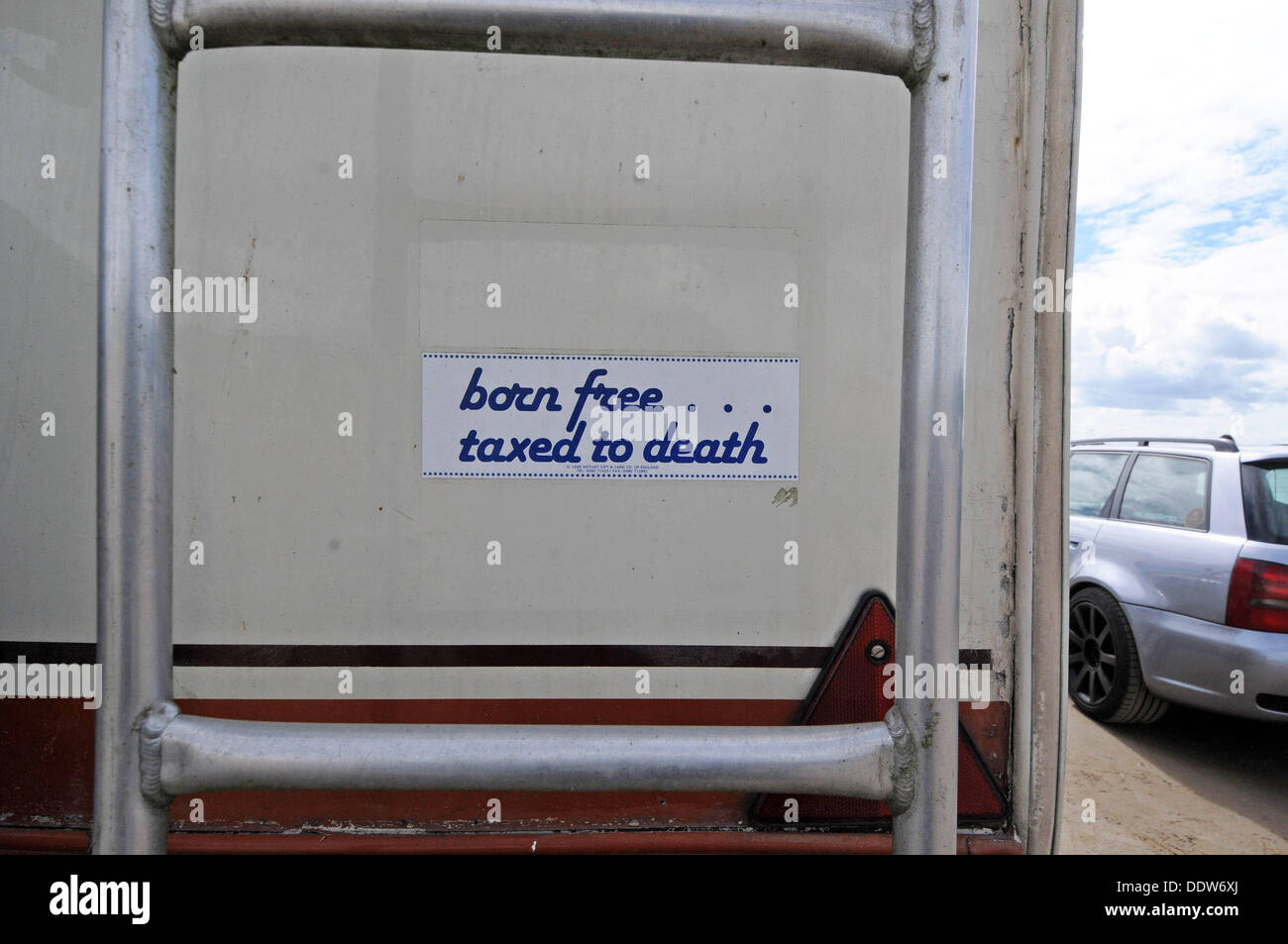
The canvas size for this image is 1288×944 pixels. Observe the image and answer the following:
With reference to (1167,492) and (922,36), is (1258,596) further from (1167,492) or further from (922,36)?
(922,36)

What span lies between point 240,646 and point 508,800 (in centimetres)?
66

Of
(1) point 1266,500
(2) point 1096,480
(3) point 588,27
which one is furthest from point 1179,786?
(3) point 588,27

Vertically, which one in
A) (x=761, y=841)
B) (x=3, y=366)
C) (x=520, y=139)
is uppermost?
(x=520, y=139)

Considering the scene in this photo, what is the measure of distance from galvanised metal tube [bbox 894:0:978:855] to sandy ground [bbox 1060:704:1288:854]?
240 centimetres

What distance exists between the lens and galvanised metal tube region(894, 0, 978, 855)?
2.42 ft

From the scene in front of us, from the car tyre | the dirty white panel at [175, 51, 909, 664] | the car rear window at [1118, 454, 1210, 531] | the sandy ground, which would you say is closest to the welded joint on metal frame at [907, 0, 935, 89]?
the dirty white panel at [175, 51, 909, 664]

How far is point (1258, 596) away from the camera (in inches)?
124

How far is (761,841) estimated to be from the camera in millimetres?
1420

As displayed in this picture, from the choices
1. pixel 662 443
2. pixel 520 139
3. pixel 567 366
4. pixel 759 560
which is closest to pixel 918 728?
pixel 759 560

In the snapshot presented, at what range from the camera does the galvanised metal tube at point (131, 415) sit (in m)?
0.70

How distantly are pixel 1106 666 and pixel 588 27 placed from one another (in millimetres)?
4617

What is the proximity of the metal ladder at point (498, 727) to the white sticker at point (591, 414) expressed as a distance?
2.17ft

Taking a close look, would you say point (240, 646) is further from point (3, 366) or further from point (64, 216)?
point (64, 216)

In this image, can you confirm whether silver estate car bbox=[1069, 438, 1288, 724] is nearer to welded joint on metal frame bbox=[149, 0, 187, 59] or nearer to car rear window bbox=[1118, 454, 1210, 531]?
car rear window bbox=[1118, 454, 1210, 531]
